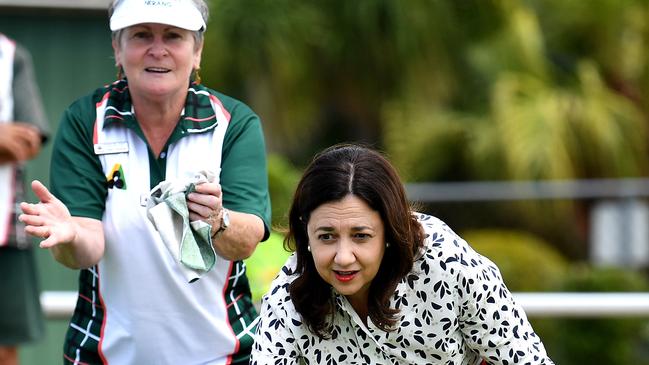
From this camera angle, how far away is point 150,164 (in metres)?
3.98

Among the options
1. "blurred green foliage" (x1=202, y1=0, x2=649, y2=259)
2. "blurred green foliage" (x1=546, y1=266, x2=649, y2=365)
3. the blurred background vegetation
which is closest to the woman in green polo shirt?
"blurred green foliage" (x1=546, y1=266, x2=649, y2=365)

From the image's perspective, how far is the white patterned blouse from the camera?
368cm

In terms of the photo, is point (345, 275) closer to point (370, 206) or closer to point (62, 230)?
point (370, 206)

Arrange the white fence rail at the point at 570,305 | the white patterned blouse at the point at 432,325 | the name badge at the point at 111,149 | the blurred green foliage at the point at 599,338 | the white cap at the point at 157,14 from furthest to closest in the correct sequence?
the blurred green foliage at the point at 599,338 → the white fence rail at the point at 570,305 → the name badge at the point at 111,149 → the white cap at the point at 157,14 → the white patterned blouse at the point at 432,325

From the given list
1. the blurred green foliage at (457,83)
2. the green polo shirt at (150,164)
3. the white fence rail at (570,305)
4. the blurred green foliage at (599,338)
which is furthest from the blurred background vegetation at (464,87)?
the green polo shirt at (150,164)

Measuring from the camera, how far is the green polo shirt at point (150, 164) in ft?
13.0

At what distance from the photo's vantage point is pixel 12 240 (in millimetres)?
5672

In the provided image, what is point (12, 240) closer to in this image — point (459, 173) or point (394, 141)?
point (394, 141)

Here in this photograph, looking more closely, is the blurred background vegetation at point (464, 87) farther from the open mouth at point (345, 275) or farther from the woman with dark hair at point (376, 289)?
the open mouth at point (345, 275)

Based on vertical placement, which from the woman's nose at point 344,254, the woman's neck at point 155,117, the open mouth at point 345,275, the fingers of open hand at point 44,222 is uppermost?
the woman's neck at point 155,117

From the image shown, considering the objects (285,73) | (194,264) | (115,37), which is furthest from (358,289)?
(285,73)

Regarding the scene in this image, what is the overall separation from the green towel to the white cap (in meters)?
0.52

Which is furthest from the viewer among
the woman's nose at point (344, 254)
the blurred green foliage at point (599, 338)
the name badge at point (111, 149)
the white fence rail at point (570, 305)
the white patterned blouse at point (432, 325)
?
the blurred green foliage at point (599, 338)

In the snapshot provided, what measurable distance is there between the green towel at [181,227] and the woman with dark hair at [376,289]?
289 millimetres
